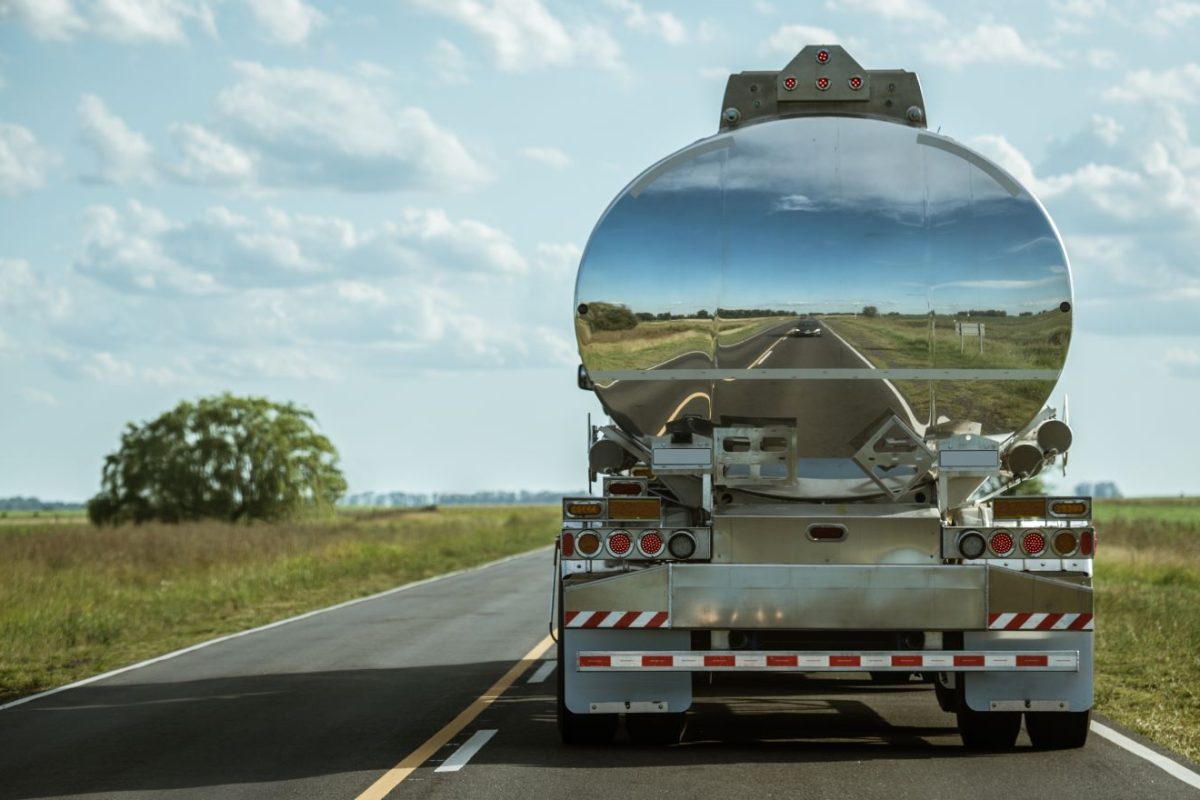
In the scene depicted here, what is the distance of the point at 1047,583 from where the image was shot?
10.1 m

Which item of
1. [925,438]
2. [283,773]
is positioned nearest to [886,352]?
[925,438]

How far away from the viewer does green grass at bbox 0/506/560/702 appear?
18828 mm

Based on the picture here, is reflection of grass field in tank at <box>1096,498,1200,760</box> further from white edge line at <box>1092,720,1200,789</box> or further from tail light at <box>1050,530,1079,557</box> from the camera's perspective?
tail light at <box>1050,530,1079,557</box>

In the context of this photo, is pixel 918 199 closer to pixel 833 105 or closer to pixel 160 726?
pixel 833 105

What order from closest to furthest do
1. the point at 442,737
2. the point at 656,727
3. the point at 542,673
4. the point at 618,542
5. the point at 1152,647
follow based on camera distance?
1. the point at 618,542
2. the point at 656,727
3. the point at 442,737
4. the point at 542,673
5. the point at 1152,647

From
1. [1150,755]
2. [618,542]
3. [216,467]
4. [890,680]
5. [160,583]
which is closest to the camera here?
A: [1150,755]

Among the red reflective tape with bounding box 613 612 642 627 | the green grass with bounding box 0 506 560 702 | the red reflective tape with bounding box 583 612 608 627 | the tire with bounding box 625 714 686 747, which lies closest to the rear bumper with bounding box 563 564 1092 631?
the red reflective tape with bounding box 613 612 642 627

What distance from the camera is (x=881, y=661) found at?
10047 mm

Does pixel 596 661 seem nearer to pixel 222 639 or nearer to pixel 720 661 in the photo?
pixel 720 661

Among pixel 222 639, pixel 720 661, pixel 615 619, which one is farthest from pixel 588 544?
pixel 222 639

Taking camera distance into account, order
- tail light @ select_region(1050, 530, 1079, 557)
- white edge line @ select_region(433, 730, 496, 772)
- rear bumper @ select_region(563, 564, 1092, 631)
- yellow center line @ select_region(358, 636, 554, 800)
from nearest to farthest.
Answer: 1. yellow center line @ select_region(358, 636, 554, 800)
2. white edge line @ select_region(433, 730, 496, 772)
3. rear bumper @ select_region(563, 564, 1092, 631)
4. tail light @ select_region(1050, 530, 1079, 557)

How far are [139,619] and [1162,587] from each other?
49.8ft

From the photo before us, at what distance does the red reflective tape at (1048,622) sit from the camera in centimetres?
1011

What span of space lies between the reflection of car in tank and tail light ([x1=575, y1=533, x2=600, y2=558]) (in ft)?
5.79
